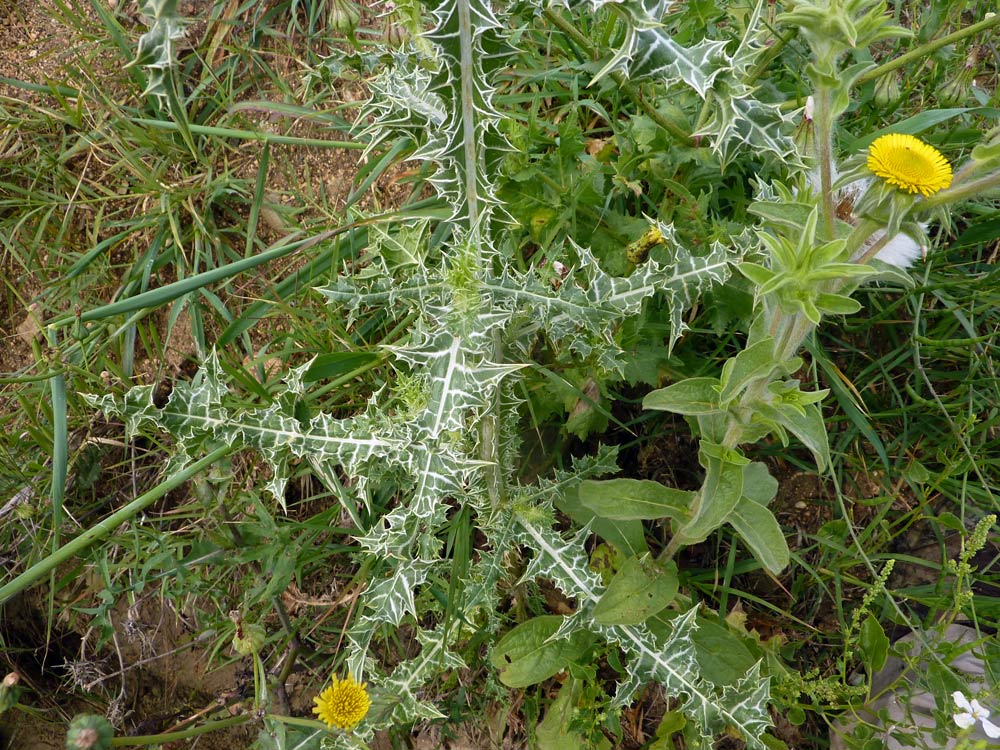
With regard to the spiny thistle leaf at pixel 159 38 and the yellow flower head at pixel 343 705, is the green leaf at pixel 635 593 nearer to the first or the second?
the yellow flower head at pixel 343 705

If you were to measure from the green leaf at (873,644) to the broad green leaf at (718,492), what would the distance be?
1.95 feet

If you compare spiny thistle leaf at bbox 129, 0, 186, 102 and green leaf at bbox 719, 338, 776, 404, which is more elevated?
spiny thistle leaf at bbox 129, 0, 186, 102

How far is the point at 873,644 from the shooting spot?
2.04 meters

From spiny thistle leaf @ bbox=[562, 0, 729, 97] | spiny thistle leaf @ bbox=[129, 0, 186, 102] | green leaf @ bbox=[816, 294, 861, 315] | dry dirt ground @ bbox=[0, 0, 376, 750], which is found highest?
spiny thistle leaf @ bbox=[129, 0, 186, 102]

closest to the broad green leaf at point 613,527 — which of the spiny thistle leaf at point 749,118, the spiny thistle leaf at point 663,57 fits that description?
the spiny thistle leaf at point 749,118

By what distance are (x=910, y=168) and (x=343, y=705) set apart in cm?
182

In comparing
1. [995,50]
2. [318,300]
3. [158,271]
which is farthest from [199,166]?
[995,50]

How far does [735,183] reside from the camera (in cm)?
253

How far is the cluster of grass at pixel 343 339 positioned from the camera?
7.54ft

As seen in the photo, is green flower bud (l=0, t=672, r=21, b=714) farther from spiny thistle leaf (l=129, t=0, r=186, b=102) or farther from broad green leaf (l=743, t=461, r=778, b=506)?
broad green leaf (l=743, t=461, r=778, b=506)

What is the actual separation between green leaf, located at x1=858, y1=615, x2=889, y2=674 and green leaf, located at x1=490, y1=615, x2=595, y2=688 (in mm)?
756

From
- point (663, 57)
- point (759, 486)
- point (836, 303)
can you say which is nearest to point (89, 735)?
point (759, 486)

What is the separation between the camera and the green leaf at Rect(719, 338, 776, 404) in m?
1.60

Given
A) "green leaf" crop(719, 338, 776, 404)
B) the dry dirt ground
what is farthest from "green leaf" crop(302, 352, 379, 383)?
"green leaf" crop(719, 338, 776, 404)
